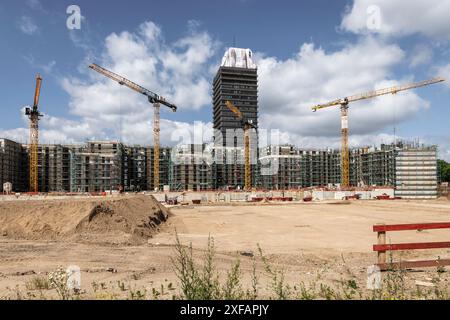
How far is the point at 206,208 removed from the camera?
4738 centimetres

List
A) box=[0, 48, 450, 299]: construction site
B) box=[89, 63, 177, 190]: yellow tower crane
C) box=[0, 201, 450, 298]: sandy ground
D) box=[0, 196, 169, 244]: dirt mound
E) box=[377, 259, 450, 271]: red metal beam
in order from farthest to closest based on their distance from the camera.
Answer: box=[89, 63, 177, 190]: yellow tower crane < box=[0, 196, 169, 244]: dirt mound < box=[0, 48, 450, 299]: construction site < box=[377, 259, 450, 271]: red metal beam < box=[0, 201, 450, 298]: sandy ground

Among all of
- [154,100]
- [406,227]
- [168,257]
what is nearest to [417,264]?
[406,227]

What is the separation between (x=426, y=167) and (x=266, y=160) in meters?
56.9

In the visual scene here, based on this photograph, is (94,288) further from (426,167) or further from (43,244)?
(426,167)

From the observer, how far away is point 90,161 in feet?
324

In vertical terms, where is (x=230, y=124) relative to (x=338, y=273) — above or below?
above

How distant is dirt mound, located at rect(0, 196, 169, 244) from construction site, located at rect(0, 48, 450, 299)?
0.23 feet

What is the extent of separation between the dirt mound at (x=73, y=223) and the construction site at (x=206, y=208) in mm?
69

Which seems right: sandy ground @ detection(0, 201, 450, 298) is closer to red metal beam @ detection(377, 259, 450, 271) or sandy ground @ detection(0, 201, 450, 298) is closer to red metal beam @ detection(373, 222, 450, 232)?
red metal beam @ detection(377, 259, 450, 271)

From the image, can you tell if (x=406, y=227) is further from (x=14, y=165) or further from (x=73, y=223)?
(x=14, y=165)

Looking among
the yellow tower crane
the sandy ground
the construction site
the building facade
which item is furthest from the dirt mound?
the building facade

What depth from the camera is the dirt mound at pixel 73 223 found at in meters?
15.4

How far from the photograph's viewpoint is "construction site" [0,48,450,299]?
32.4 feet
